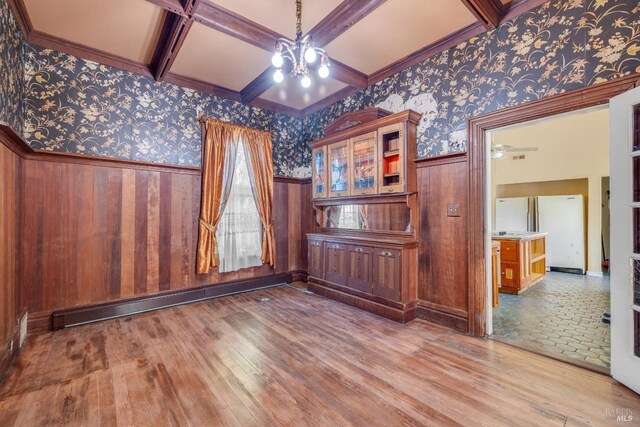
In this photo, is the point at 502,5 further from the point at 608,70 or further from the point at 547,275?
the point at 547,275

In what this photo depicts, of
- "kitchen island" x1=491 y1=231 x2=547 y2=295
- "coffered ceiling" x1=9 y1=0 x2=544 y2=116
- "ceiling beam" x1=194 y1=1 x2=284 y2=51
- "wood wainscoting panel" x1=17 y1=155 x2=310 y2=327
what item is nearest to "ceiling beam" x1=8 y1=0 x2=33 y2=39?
"coffered ceiling" x1=9 y1=0 x2=544 y2=116

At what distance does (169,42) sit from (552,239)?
7718mm

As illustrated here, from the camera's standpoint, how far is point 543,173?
651 cm

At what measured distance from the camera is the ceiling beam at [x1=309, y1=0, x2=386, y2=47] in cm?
245

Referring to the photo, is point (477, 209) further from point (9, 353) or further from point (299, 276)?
point (9, 353)

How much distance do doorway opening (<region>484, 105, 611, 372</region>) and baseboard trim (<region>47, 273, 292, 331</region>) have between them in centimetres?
331

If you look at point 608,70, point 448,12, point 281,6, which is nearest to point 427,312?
point 608,70

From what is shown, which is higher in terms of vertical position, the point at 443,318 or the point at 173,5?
the point at 173,5

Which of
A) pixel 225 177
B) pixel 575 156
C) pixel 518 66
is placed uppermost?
pixel 518 66

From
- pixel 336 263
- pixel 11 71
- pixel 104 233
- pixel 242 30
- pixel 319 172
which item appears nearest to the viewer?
pixel 11 71

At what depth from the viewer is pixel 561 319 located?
10.6 feet

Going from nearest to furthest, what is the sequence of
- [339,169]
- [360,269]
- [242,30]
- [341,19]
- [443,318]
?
[341,19]
[242,30]
[443,318]
[360,269]
[339,169]

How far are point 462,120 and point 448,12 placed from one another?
3.35ft

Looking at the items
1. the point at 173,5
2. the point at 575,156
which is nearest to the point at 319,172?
the point at 173,5
